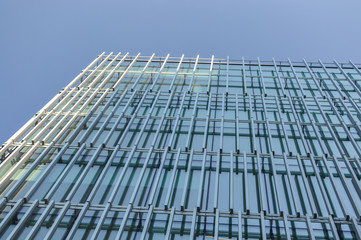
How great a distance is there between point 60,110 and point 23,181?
17.6 feet

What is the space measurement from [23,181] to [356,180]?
10.8 m

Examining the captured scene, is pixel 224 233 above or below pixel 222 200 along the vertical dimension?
below

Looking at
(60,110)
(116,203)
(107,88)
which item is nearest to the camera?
(116,203)

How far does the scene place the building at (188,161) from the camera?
10750 mm

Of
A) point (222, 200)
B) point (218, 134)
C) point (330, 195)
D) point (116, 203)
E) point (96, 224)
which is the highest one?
point (218, 134)

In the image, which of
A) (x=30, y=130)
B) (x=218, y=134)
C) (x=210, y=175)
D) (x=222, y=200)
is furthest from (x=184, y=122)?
(x=30, y=130)

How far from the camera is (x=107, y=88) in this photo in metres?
19.6

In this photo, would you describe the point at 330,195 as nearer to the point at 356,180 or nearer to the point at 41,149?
the point at 356,180

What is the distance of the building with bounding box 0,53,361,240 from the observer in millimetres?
10750

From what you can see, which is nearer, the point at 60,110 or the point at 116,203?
the point at 116,203

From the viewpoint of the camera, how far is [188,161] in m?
13.6

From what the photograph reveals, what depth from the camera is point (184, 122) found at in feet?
53.6

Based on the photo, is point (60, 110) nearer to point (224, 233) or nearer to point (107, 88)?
point (107, 88)

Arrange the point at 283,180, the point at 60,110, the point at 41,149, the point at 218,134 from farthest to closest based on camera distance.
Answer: the point at 60,110, the point at 218,134, the point at 41,149, the point at 283,180
